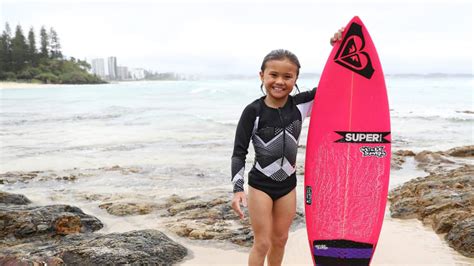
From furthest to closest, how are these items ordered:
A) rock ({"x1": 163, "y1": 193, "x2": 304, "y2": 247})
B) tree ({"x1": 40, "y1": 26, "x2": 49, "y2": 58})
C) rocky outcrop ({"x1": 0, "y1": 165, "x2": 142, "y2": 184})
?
tree ({"x1": 40, "y1": 26, "x2": 49, "y2": 58}) < rocky outcrop ({"x1": 0, "y1": 165, "x2": 142, "y2": 184}) < rock ({"x1": 163, "y1": 193, "x2": 304, "y2": 247})

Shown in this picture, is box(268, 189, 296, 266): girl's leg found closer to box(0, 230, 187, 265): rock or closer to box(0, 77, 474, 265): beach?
box(0, 77, 474, 265): beach

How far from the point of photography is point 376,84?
3600 millimetres

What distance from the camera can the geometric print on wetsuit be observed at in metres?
3.00

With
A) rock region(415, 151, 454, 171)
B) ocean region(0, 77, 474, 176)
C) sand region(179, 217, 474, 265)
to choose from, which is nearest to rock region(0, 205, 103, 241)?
sand region(179, 217, 474, 265)

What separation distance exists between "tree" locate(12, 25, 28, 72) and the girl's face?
3273 inches

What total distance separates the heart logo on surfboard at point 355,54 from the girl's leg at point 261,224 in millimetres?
1388

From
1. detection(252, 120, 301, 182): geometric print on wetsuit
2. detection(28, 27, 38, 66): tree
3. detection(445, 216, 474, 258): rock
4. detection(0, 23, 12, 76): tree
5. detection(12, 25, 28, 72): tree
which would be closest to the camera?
detection(252, 120, 301, 182): geometric print on wetsuit

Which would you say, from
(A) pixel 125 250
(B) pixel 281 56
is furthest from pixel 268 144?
(A) pixel 125 250

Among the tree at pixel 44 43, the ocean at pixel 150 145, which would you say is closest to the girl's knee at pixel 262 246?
the ocean at pixel 150 145

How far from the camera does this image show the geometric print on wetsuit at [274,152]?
3002mm

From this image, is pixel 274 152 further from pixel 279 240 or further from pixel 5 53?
pixel 5 53

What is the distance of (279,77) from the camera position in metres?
2.89

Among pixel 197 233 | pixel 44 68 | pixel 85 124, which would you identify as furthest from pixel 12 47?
pixel 197 233

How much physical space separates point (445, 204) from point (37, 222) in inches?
169
